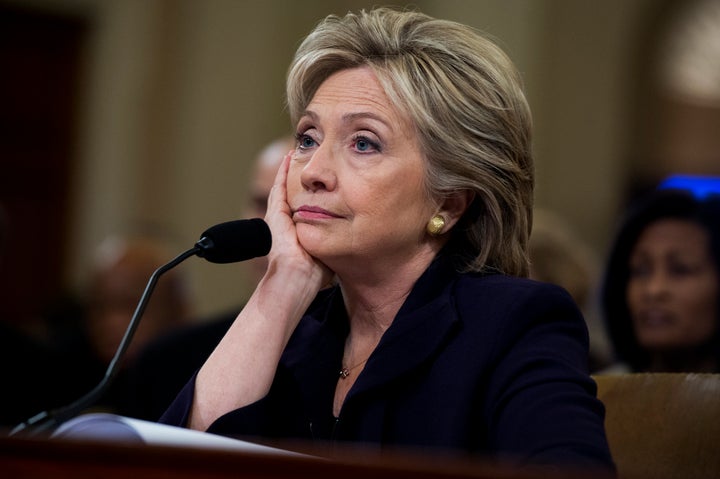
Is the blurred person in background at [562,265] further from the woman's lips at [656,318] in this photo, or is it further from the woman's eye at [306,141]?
the woman's eye at [306,141]

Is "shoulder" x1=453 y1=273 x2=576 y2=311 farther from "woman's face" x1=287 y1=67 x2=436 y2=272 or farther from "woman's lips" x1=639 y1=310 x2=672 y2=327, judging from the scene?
"woman's lips" x1=639 y1=310 x2=672 y2=327

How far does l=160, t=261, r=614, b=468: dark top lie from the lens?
1793 millimetres

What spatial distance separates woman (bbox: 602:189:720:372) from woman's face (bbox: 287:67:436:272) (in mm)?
1377

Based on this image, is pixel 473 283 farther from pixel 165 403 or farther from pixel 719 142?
pixel 719 142

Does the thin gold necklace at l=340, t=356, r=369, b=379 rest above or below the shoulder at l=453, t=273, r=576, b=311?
below

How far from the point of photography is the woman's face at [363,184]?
213cm

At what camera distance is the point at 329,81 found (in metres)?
2.27

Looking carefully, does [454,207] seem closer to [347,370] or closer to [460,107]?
[460,107]

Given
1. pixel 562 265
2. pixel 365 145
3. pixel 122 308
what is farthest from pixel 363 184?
pixel 122 308

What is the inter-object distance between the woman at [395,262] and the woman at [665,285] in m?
1.19

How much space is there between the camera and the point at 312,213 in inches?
86.4

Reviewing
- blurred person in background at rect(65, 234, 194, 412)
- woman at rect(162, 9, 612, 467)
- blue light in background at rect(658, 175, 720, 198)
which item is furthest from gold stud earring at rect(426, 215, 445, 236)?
blue light in background at rect(658, 175, 720, 198)

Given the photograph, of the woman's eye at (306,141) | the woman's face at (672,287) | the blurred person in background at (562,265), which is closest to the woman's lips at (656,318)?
the woman's face at (672,287)

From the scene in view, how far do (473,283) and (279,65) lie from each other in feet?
19.3
